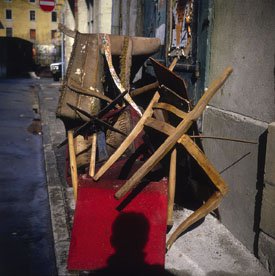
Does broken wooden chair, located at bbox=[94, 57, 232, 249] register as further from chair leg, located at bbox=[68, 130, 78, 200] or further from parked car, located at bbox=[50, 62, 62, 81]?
parked car, located at bbox=[50, 62, 62, 81]

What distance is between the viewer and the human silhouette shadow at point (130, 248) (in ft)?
10.3

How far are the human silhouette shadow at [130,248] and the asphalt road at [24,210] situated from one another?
0.66m

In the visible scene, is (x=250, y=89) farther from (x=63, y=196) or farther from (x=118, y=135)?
(x=63, y=196)

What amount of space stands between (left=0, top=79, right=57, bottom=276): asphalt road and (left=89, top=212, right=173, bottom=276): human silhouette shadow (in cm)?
66

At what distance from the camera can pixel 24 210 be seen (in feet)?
15.5

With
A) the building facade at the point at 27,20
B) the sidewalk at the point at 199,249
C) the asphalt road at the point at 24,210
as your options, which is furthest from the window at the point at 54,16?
the sidewalk at the point at 199,249

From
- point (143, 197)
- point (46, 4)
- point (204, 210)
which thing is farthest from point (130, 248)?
point (46, 4)

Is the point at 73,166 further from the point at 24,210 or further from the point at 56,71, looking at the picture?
the point at 56,71

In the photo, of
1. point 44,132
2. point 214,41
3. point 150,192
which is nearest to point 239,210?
point 150,192

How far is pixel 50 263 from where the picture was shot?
3541 mm

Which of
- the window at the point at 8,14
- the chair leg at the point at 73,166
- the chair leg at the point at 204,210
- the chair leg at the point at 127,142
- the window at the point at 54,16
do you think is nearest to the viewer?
the chair leg at the point at 204,210

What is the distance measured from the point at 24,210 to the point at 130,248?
6.91 feet

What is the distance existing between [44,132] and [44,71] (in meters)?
28.3

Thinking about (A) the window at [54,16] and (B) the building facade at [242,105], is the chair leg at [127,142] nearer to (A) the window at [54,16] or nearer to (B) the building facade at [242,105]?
(B) the building facade at [242,105]
